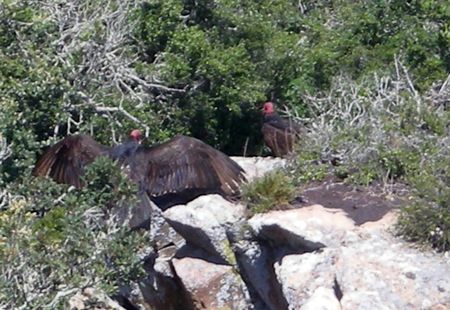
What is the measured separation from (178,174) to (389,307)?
10.4 ft

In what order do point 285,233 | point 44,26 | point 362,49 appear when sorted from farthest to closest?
1. point 362,49
2. point 44,26
3. point 285,233

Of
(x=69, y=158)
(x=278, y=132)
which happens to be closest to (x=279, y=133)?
(x=278, y=132)

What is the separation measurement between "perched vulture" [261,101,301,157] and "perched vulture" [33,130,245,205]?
0.90 meters

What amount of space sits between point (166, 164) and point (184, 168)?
0.16m

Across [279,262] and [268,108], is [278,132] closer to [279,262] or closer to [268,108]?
[268,108]

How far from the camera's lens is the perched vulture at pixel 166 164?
11.6 meters

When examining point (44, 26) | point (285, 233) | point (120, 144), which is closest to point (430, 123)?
point (285, 233)

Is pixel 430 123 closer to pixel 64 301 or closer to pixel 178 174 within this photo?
pixel 178 174

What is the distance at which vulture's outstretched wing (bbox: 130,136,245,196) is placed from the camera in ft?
38.2

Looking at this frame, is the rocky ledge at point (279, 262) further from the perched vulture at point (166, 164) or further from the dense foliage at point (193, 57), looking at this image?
A: the dense foliage at point (193, 57)

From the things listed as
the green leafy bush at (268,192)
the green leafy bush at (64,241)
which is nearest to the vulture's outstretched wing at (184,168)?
the green leafy bush at (268,192)

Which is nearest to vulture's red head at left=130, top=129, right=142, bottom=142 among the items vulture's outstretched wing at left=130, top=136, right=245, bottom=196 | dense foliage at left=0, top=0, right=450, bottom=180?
vulture's outstretched wing at left=130, top=136, right=245, bottom=196

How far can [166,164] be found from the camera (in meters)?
11.7

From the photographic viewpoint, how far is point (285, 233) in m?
10.2
